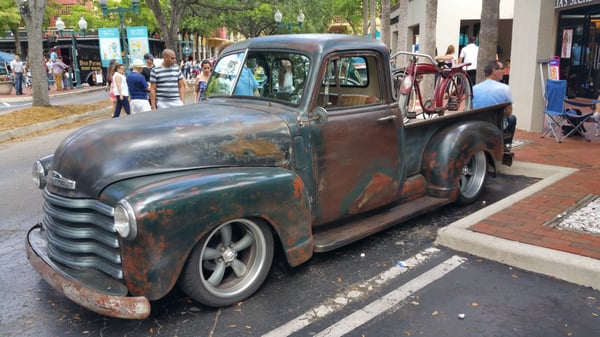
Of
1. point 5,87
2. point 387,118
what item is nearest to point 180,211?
point 387,118

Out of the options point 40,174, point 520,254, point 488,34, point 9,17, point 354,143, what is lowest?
point 520,254

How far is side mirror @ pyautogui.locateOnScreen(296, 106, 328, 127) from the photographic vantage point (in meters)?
3.83

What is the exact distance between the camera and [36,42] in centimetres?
1436

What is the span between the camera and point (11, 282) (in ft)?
12.9

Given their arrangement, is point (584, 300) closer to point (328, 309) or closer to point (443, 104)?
point (328, 309)

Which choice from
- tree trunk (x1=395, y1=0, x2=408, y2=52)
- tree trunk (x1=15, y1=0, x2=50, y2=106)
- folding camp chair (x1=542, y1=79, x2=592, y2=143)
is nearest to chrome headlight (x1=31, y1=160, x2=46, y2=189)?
folding camp chair (x1=542, y1=79, x2=592, y2=143)

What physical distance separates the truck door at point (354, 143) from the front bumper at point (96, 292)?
5.33 feet

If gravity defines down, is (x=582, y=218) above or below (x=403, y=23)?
below

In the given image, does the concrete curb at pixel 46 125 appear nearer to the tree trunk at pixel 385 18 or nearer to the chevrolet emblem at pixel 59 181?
the chevrolet emblem at pixel 59 181

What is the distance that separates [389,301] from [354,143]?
53.3 inches

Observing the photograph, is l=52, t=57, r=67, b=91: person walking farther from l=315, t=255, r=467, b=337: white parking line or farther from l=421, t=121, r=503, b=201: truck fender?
l=315, t=255, r=467, b=337: white parking line

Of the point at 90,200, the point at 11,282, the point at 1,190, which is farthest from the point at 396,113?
the point at 1,190

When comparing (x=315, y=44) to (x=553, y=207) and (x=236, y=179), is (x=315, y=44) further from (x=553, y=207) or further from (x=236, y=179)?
(x=553, y=207)

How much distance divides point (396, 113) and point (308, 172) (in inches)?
47.5
